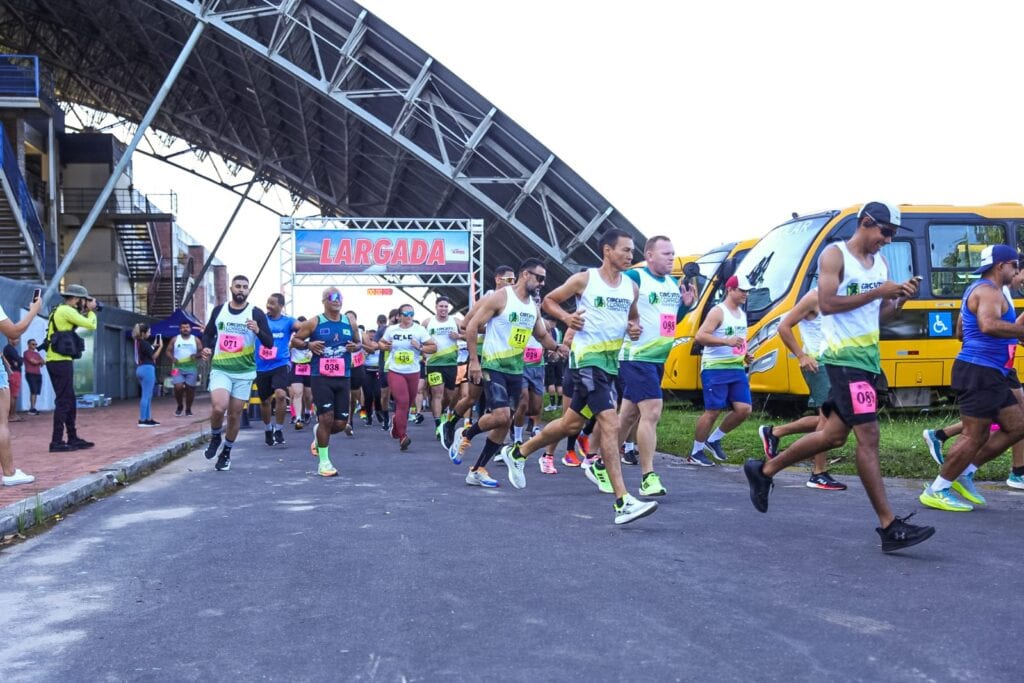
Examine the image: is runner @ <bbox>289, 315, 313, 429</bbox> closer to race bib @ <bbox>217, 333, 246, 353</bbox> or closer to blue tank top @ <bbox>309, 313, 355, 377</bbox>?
blue tank top @ <bbox>309, 313, 355, 377</bbox>

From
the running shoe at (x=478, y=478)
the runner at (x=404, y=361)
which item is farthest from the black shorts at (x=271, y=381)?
the running shoe at (x=478, y=478)

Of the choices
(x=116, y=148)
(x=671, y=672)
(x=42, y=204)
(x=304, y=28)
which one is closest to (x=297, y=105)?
(x=304, y=28)

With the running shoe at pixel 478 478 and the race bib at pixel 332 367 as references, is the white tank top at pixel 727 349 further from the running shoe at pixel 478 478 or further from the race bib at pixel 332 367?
the race bib at pixel 332 367

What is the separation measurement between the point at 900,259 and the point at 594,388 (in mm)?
9555

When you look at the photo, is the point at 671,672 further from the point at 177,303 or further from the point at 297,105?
the point at 177,303

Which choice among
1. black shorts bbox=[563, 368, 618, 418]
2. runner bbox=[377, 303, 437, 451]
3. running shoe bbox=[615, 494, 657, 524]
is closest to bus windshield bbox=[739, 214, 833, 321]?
runner bbox=[377, 303, 437, 451]

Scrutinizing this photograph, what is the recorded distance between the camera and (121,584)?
486cm

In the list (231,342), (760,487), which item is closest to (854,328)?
(760,487)

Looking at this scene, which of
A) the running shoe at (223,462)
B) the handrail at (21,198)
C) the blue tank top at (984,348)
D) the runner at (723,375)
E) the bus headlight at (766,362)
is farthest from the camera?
the handrail at (21,198)

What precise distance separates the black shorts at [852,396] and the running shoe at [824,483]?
2665mm

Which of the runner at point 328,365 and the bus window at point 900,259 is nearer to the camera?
the runner at point 328,365

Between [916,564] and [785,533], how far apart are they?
0.98m

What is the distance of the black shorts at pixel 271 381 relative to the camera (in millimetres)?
13336

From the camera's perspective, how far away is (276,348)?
44.1ft
